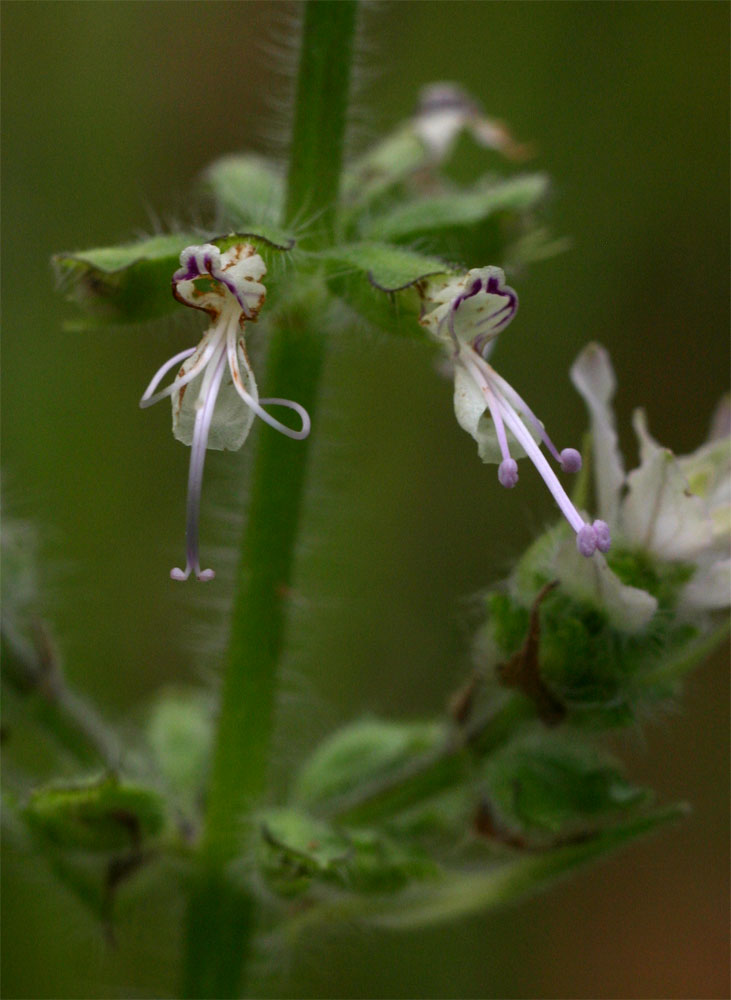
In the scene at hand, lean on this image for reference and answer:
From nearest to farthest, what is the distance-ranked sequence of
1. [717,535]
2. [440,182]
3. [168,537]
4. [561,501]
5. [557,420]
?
[561,501] → [717,535] → [440,182] → [168,537] → [557,420]

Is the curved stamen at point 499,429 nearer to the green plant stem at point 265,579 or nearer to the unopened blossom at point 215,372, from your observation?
the unopened blossom at point 215,372

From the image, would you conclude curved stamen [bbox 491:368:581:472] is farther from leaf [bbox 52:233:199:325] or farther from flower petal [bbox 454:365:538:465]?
leaf [bbox 52:233:199:325]

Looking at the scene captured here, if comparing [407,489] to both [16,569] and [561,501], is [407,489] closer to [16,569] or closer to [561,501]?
[16,569]

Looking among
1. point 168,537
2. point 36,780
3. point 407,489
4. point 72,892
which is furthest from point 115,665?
point 72,892

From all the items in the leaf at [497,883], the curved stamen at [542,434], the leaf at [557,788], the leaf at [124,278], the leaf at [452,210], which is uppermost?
the leaf at [452,210]

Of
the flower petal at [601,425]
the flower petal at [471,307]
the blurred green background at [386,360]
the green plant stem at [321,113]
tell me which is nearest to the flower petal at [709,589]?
the flower petal at [601,425]

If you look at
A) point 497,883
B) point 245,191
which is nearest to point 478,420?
point 245,191
